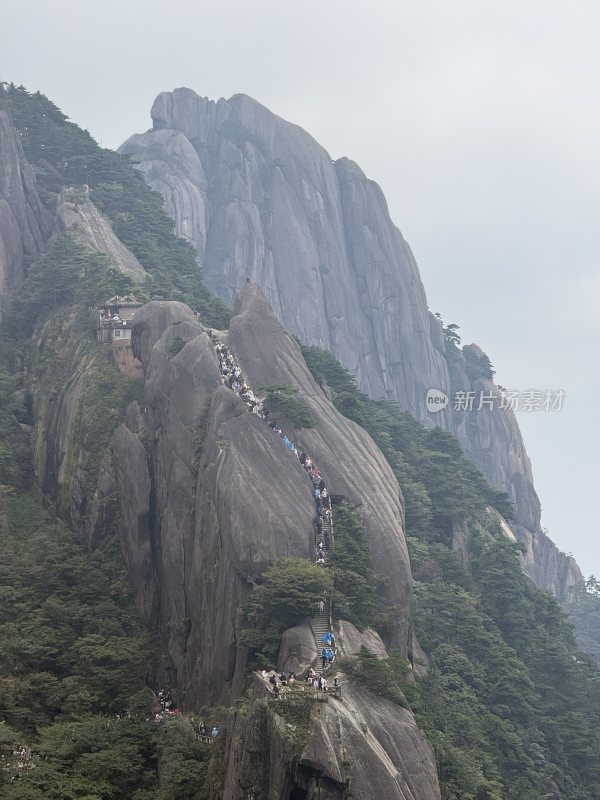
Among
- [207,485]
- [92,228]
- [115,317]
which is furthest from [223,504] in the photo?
[92,228]

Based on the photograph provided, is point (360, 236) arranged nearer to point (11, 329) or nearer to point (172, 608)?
point (11, 329)

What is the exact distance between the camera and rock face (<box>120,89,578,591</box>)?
86000 millimetres

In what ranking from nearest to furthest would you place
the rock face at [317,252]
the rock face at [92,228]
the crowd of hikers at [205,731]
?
the crowd of hikers at [205,731] < the rock face at [92,228] < the rock face at [317,252]

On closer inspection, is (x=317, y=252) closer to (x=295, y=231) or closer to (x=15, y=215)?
(x=295, y=231)

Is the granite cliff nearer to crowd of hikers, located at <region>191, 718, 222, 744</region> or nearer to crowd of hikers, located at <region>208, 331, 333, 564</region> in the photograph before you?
crowd of hikers, located at <region>208, 331, 333, 564</region>

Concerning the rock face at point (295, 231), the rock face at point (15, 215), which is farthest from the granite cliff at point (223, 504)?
the rock face at point (295, 231)

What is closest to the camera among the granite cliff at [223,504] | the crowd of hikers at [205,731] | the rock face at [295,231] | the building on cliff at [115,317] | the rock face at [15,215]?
the granite cliff at [223,504]

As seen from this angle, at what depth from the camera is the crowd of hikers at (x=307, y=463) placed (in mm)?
31656

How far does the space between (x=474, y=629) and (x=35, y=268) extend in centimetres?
2662

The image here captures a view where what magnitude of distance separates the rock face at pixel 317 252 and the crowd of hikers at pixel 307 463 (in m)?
41.6

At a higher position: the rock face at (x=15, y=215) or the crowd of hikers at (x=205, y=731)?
the rock face at (x=15, y=215)

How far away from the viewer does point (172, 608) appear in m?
38.0

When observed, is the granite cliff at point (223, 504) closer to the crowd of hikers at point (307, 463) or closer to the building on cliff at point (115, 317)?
the crowd of hikers at point (307, 463)

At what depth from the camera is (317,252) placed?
89.2m
